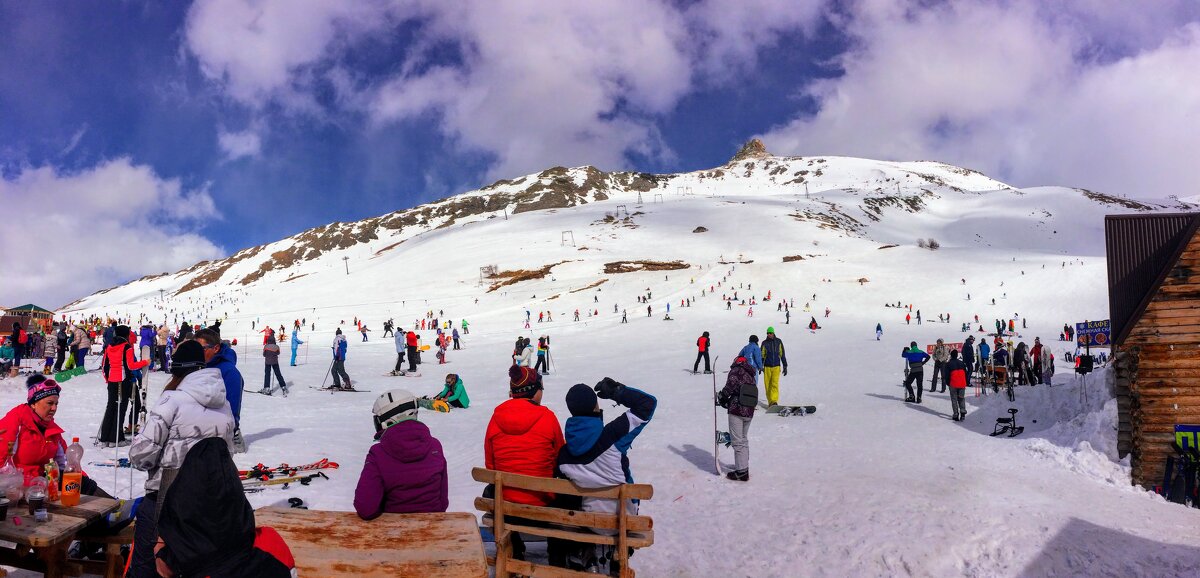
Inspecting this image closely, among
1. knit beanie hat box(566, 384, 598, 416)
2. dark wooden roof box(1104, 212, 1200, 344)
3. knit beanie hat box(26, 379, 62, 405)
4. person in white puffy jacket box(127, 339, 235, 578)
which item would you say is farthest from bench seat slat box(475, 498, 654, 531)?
dark wooden roof box(1104, 212, 1200, 344)

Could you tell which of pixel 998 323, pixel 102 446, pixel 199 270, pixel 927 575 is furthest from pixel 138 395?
pixel 199 270

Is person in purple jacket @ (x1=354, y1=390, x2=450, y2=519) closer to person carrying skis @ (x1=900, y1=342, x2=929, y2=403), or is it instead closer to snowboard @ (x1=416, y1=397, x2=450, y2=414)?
snowboard @ (x1=416, y1=397, x2=450, y2=414)

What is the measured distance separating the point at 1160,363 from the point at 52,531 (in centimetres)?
1427

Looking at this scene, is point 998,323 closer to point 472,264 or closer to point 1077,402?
point 1077,402

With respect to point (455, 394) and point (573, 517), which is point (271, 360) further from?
point (573, 517)

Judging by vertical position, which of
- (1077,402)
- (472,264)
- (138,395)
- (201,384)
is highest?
(472,264)

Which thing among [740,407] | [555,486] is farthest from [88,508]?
[740,407]

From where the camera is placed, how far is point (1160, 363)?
990 cm

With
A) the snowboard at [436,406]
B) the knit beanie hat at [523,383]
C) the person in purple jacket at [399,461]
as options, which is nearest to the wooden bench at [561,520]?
the person in purple jacket at [399,461]

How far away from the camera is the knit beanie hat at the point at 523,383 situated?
5133 mm

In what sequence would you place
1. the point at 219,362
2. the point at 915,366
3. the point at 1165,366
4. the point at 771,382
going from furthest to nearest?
1. the point at 915,366
2. the point at 771,382
3. the point at 1165,366
4. the point at 219,362

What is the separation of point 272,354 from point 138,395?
6784 mm

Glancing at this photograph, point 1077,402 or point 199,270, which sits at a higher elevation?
point 199,270

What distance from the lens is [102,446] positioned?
952 centimetres
